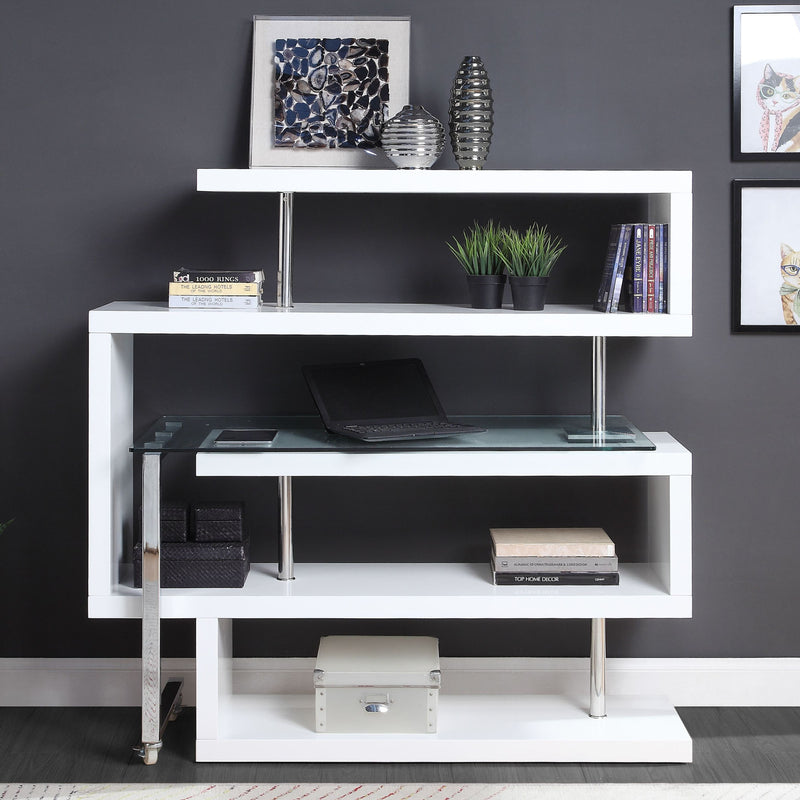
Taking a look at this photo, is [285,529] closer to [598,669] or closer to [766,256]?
[598,669]

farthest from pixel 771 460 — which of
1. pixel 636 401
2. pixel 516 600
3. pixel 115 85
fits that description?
pixel 115 85

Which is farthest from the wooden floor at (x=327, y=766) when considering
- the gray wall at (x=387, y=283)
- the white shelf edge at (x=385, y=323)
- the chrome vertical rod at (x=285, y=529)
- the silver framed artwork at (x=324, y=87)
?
the silver framed artwork at (x=324, y=87)

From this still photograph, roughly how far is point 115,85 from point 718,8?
165cm

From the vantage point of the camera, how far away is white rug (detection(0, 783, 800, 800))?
8.54 feet

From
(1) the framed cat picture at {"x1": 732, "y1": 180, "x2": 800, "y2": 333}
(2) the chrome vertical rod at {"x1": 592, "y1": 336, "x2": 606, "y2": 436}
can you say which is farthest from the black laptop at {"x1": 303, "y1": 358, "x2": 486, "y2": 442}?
(1) the framed cat picture at {"x1": 732, "y1": 180, "x2": 800, "y2": 333}

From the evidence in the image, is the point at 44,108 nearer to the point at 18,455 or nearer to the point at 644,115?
the point at 18,455

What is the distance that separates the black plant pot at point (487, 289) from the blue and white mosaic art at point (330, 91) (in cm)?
47

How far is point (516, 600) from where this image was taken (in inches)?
107

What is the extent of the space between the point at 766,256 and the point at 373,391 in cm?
115

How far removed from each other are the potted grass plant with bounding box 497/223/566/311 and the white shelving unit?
0.08m

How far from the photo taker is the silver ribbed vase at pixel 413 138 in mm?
2742

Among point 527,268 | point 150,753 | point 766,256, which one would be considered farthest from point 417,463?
point 766,256

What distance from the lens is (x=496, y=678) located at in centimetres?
316

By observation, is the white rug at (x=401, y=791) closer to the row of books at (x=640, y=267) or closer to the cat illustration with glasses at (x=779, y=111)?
the row of books at (x=640, y=267)
